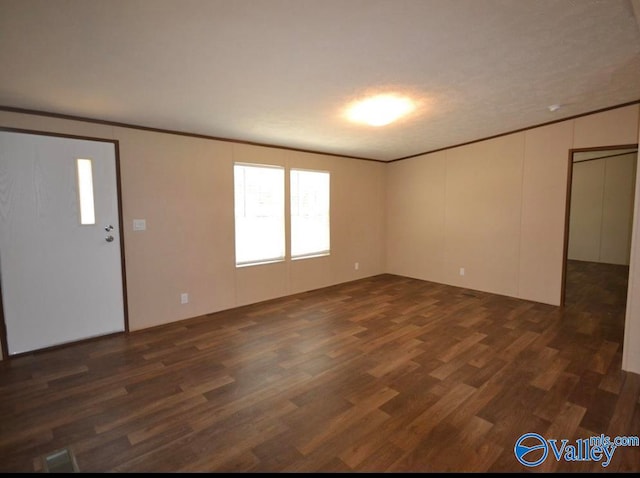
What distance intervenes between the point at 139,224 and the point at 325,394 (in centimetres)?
282

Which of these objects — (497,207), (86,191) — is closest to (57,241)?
(86,191)

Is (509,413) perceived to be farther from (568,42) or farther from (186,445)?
(568,42)

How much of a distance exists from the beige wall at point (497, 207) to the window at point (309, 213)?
1768mm

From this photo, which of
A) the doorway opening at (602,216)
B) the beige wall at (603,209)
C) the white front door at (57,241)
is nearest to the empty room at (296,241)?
the white front door at (57,241)

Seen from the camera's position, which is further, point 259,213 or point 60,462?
point 259,213

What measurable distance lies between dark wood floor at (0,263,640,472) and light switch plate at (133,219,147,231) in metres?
1.22

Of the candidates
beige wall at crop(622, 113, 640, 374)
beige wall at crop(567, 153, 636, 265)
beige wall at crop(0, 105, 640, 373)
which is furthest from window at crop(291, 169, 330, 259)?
beige wall at crop(567, 153, 636, 265)

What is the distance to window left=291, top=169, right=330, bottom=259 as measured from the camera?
501cm

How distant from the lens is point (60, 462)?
1722 mm

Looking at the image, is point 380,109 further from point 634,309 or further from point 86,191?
point 86,191

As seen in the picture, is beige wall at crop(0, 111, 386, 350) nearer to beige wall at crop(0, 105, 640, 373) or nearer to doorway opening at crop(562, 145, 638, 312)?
beige wall at crop(0, 105, 640, 373)

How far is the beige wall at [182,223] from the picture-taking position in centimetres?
344

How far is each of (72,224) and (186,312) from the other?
1.60m

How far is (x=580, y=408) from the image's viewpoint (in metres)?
2.14
